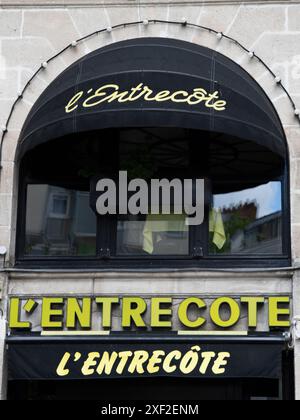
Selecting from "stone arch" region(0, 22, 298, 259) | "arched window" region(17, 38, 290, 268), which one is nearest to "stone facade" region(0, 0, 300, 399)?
"stone arch" region(0, 22, 298, 259)

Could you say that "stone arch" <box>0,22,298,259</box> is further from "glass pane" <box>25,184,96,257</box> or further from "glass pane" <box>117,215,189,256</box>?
"glass pane" <box>117,215,189,256</box>

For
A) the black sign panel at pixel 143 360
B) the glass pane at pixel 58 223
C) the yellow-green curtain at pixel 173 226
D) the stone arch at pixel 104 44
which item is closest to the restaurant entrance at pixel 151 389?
the black sign panel at pixel 143 360

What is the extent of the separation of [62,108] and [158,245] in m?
2.34

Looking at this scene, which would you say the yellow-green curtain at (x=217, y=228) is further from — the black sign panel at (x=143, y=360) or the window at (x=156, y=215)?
the black sign panel at (x=143, y=360)

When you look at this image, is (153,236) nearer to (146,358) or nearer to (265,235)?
(265,235)

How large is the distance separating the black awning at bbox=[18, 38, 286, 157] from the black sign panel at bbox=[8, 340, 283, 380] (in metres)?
2.71

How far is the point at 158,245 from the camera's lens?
1139 centimetres

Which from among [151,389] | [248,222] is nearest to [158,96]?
[248,222]

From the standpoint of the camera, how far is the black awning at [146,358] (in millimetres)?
10359

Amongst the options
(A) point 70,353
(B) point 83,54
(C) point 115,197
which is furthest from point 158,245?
(B) point 83,54

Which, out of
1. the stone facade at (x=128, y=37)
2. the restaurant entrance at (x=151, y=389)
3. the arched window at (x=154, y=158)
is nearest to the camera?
the arched window at (x=154, y=158)

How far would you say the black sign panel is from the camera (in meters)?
10.4

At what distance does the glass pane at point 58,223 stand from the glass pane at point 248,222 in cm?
178

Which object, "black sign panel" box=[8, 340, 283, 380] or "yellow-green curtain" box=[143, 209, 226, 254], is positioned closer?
"black sign panel" box=[8, 340, 283, 380]
